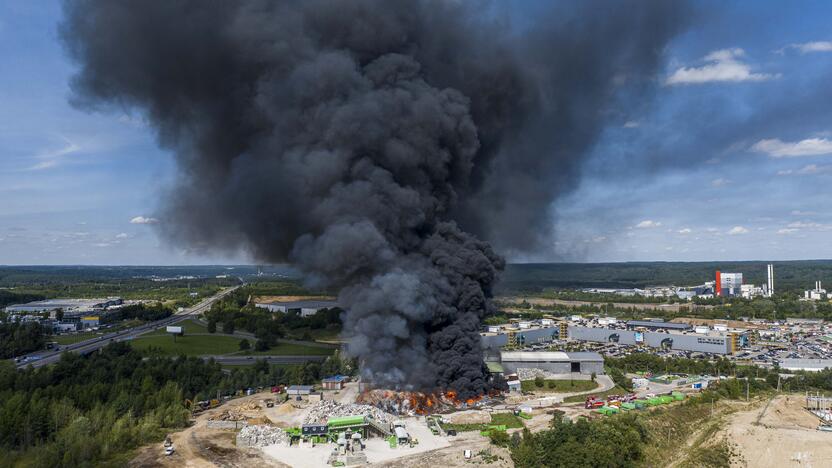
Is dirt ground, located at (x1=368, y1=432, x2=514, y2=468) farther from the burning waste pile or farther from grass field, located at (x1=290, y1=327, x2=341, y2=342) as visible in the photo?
grass field, located at (x1=290, y1=327, x2=341, y2=342)

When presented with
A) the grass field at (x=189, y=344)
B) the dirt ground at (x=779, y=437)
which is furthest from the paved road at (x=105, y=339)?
the dirt ground at (x=779, y=437)

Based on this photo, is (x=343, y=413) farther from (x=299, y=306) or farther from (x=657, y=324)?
(x=657, y=324)

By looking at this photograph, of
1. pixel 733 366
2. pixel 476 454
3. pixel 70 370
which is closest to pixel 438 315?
pixel 476 454

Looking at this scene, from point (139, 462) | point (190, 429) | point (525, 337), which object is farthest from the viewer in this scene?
point (525, 337)

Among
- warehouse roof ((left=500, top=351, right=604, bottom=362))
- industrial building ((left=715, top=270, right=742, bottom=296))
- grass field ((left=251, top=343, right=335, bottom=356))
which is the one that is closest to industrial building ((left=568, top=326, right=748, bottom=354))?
warehouse roof ((left=500, top=351, right=604, bottom=362))

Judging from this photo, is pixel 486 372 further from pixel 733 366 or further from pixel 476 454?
pixel 733 366

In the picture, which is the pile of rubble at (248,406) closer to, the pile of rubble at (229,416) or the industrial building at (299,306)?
the pile of rubble at (229,416)

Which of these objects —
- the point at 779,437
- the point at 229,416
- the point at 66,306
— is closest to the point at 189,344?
the point at 229,416
